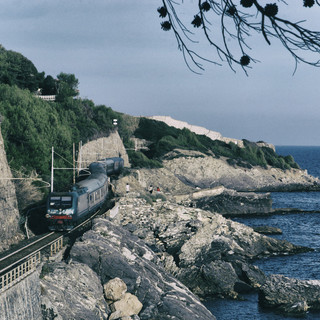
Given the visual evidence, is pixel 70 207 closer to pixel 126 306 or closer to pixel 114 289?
pixel 114 289

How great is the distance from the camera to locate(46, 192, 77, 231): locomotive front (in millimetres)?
35500

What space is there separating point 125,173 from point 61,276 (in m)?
49.4

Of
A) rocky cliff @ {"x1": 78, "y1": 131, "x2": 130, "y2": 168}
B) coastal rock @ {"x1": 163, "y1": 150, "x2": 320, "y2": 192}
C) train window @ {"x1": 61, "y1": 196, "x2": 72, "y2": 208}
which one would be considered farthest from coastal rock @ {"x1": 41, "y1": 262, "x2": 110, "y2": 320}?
coastal rock @ {"x1": 163, "y1": 150, "x2": 320, "y2": 192}

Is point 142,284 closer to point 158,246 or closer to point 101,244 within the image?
point 101,244

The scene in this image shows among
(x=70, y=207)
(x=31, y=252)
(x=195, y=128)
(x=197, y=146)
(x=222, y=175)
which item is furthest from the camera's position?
(x=195, y=128)

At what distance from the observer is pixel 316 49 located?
570 cm

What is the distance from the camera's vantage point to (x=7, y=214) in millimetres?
37062

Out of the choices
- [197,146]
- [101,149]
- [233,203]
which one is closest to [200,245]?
[233,203]

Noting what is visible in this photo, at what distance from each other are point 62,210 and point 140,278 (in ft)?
30.5

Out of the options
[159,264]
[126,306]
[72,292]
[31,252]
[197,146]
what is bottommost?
[159,264]

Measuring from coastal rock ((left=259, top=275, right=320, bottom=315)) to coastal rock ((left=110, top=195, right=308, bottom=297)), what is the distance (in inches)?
104

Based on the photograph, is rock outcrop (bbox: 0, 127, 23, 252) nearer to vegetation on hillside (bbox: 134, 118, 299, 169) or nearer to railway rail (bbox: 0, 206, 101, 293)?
railway rail (bbox: 0, 206, 101, 293)

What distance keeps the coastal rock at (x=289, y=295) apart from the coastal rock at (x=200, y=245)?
8.66 ft

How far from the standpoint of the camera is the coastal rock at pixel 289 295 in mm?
34375
